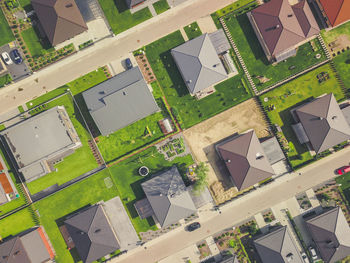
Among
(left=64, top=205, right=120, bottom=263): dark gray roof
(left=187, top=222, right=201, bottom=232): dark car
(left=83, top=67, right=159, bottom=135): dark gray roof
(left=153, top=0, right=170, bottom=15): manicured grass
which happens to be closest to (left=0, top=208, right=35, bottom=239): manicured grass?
(left=64, top=205, right=120, bottom=263): dark gray roof

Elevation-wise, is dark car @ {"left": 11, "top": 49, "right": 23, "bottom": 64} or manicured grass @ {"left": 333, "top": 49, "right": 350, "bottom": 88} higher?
dark car @ {"left": 11, "top": 49, "right": 23, "bottom": 64}

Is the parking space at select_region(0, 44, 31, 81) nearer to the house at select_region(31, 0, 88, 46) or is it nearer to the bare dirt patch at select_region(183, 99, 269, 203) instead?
the house at select_region(31, 0, 88, 46)

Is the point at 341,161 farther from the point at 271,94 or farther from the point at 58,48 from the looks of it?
the point at 58,48

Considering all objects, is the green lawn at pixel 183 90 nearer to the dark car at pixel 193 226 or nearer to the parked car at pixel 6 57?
the dark car at pixel 193 226

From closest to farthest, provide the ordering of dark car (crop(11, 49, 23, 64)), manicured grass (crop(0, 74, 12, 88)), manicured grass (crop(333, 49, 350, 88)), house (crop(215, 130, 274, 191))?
house (crop(215, 130, 274, 191)) < dark car (crop(11, 49, 23, 64)) < manicured grass (crop(0, 74, 12, 88)) < manicured grass (crop(333, 49, 350, 88))

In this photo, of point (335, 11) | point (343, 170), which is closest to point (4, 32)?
point (335, 11)

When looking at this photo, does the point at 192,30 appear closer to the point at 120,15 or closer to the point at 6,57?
the point at 120,15

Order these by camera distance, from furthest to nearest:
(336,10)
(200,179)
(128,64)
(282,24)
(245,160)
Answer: (128,64) → (200,179) → (336,10) → (282,24) → (245,160)
